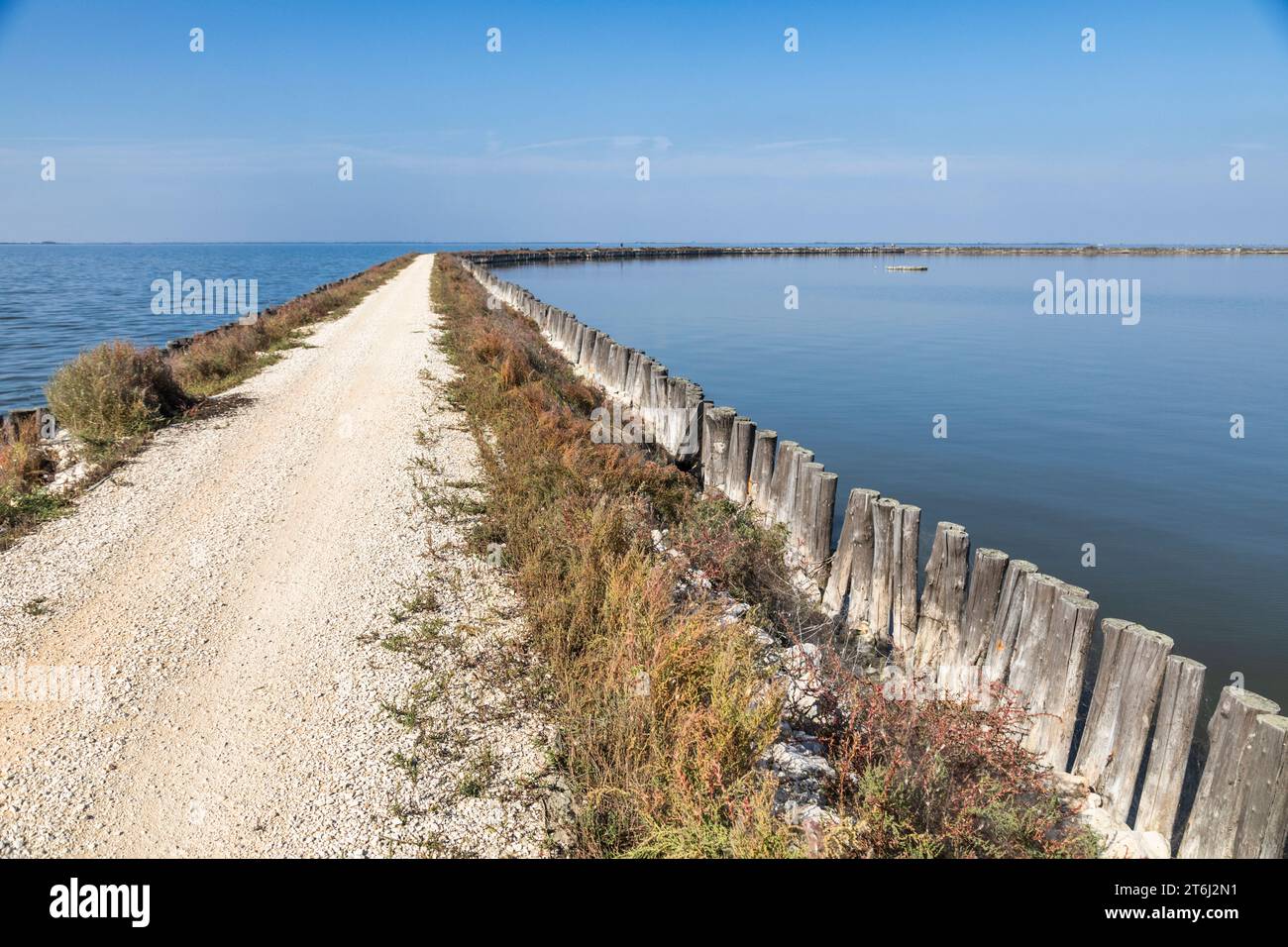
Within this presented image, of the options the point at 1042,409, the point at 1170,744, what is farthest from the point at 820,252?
the point at 1170,744

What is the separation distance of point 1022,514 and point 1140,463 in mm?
4336

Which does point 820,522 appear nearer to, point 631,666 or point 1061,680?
point 1061,680

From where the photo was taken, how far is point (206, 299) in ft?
168

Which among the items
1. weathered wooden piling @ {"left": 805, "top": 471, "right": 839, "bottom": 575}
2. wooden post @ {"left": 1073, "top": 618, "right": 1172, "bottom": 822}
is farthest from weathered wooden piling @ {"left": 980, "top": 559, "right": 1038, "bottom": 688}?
weathered wooden piling @ {"left": 805, "top": 471, "right": 839, "bottom": 575}

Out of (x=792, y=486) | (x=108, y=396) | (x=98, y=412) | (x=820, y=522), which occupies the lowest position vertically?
(x=820, y=522)

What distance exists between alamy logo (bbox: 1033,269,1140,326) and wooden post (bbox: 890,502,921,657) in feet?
121

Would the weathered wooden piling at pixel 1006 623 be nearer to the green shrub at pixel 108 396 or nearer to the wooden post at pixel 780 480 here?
the wooden post at pixel 780 480

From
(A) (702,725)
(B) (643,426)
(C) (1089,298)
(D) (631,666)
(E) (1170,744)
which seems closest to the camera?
(A) (702,725)

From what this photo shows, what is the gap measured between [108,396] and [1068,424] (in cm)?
1862

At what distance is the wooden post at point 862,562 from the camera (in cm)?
715

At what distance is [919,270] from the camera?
87.5 meters
